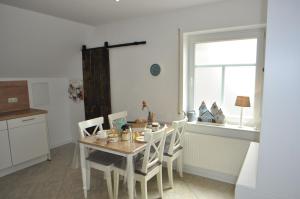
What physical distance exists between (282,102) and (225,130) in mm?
1559

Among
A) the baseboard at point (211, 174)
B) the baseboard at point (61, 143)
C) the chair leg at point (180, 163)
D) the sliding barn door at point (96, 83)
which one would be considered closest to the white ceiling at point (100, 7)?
the sliding barn door at point (96, 83)

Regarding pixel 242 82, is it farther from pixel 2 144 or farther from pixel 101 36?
pixel 2 144

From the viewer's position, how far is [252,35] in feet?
8.16

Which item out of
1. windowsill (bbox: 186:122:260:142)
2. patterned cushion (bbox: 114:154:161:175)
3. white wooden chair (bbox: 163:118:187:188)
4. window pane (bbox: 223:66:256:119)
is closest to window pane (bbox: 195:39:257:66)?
window pane (bbox: 223:66:256:119)

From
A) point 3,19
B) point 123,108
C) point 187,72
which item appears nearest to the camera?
point 3,19

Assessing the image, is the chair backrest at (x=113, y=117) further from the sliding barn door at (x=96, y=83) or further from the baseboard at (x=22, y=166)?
the baseboard at (x=22, y=166)

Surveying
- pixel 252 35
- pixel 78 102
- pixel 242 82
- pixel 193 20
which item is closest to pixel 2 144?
pixel 78 102

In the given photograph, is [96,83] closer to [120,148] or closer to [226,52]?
[120,148]

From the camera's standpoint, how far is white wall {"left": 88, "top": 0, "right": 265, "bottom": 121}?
245 centimetres

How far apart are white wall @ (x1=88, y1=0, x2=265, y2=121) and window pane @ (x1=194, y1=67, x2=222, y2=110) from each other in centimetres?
34

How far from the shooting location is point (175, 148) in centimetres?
262

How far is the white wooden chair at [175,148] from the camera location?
244 centimetres

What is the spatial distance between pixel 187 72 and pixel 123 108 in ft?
4.40

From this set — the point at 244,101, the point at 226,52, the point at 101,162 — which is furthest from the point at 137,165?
the point at 226,52
